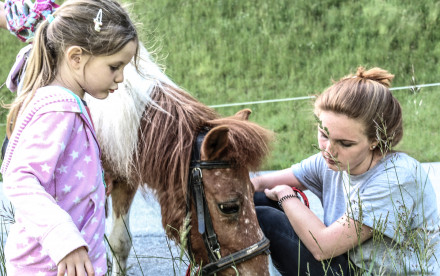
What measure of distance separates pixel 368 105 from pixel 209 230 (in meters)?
0.92

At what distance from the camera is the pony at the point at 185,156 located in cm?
232

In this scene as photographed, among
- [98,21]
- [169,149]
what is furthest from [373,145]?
[98,21]

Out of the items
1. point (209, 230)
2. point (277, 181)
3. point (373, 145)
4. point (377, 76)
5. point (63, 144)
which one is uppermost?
point (63, 144)

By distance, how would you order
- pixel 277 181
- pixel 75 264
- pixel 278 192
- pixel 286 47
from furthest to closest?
1. pixel 286 47
2. pixel 277 181
3. pixel 278 192
4. pixel 75 264

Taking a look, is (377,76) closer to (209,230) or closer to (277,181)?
(277,181)

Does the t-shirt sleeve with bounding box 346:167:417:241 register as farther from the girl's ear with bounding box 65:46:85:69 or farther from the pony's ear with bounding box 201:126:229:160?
the girl's ear with bounding box 65:46:85:69

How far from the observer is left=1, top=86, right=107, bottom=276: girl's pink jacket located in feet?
5.33

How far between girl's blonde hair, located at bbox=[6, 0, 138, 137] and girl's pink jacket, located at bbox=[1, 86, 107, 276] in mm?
120

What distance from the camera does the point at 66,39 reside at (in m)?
1.91

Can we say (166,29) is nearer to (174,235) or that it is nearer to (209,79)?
(209,79)

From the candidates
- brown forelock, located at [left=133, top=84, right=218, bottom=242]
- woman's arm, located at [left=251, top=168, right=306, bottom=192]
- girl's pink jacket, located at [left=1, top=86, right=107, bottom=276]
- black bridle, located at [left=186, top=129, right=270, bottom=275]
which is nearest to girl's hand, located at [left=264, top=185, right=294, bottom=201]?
woman's arm, located at [left=251, top=168, right=306, bottom=192]

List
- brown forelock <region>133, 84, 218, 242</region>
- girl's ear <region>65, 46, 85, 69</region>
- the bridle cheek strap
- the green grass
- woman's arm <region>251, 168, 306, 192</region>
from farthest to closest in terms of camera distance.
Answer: the green grass, woman's arm <region>251, 168, 306, 192</region>, brown forelock <region>133, 84, 218, 242</region>, the bridle cheek strap, girl's ear <region>65, 46, 85, 69</region>

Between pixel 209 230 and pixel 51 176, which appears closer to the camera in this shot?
pixel 51 176

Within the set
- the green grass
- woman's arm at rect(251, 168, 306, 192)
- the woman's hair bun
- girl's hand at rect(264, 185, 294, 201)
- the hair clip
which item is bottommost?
the green grass
